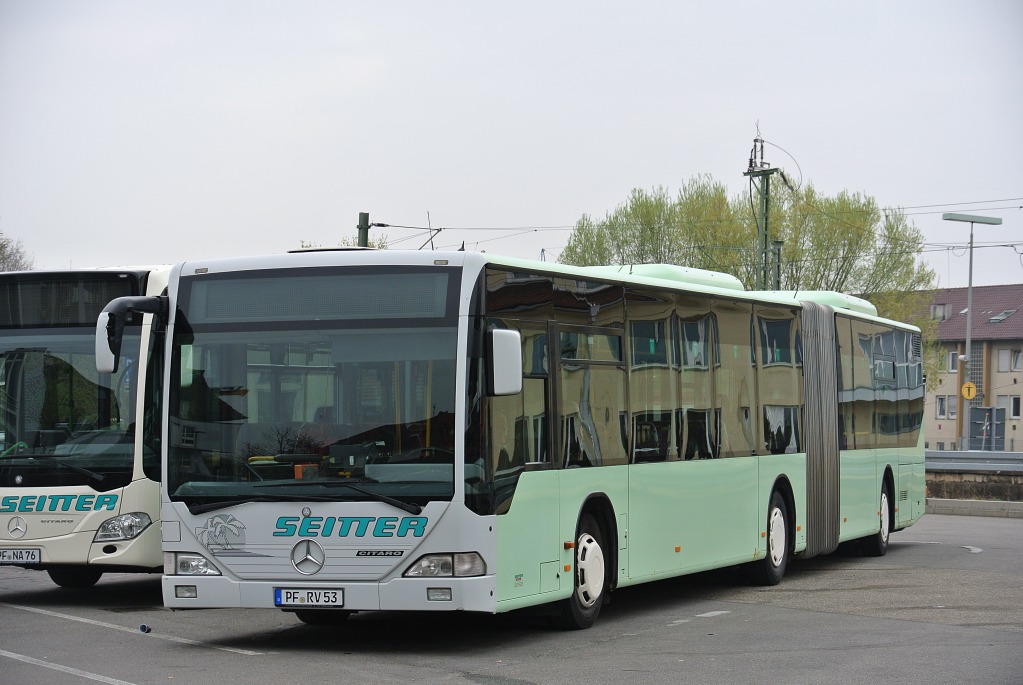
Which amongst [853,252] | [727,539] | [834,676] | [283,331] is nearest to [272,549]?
[283,331]

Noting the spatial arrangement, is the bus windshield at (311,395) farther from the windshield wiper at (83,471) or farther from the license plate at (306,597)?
the windshield wiper at (83,471)

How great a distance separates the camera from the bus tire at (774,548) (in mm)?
16156


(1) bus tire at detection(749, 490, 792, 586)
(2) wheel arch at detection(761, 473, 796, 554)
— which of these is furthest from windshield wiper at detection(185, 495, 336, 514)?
(2) wheel arch at detection(761, 473, 796, 554)

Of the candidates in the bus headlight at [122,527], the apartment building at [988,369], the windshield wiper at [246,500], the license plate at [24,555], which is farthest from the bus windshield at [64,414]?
the apartment building at [988,369]

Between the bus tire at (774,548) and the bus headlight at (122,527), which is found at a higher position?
the bus headlight at (122,527)

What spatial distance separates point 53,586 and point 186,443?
6.08 m

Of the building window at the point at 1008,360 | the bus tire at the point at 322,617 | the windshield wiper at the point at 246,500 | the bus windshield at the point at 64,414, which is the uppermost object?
the building window at the point at 1008,360

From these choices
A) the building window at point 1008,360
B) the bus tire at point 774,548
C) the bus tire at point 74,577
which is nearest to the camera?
the bus tire at point 74,577

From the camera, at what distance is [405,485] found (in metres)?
10.4

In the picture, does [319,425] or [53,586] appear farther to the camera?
[53,586]

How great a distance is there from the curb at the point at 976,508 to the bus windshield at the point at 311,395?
2449cm

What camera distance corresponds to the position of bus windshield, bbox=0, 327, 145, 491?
45.7 feet

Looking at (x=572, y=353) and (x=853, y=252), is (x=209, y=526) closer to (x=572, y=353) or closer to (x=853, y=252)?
(x=572, y=353)

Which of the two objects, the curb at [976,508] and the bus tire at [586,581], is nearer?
the bus tire at [586,581]
